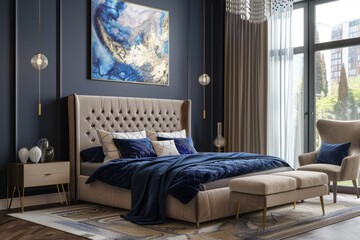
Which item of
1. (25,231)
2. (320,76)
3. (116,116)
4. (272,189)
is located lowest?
(25,231)

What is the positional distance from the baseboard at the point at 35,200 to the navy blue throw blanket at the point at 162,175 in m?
0.78

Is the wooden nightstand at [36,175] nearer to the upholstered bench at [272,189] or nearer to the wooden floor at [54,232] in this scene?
the wooden floor at [54,232]

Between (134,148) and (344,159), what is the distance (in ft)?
8.20

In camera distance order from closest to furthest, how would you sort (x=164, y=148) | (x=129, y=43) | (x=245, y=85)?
(x=164, y=148), (x=129, y=43), (x=245, y=85)

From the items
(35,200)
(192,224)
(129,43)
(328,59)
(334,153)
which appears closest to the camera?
(192,224)

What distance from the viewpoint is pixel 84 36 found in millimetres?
6070

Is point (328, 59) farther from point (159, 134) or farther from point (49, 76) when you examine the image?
point (49, 76)

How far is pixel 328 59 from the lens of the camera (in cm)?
694

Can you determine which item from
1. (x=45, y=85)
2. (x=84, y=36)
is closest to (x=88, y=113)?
(x=45, y=85)

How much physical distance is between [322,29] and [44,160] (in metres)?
4.41

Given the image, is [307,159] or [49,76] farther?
[307,159]

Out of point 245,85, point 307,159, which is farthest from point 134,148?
point 245,85

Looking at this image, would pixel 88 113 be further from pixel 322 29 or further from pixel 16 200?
pixel 322 29

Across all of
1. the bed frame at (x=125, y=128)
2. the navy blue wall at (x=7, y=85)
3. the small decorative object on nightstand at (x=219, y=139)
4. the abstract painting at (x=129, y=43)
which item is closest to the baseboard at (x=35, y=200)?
the navy blue wall at (x=7, y=85)
